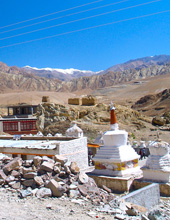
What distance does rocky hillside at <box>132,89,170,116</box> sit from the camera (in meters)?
60.6

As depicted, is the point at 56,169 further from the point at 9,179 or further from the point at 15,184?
the point at 9,179

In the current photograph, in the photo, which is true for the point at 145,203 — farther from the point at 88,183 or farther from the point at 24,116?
the point at 24,116

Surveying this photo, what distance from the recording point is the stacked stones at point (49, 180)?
28.4 feet

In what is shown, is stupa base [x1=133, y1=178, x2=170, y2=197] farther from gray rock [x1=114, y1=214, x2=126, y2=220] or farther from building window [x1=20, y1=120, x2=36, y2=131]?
building window [x1=20, y1=120, x2=36, y2=131]

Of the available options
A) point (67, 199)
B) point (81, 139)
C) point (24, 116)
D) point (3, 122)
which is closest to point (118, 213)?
point (67, 199)

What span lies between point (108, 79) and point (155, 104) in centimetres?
10877

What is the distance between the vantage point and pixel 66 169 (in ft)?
32.0

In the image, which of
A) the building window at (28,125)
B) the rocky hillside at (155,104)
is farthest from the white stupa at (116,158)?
the rocky hillside at (155,104)

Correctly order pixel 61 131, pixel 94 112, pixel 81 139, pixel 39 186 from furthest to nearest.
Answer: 1. pixel 94 112
2. pixel 61 131
3. pixel 81 139
4. pixel 39 186

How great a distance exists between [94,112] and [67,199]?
92.5 ft

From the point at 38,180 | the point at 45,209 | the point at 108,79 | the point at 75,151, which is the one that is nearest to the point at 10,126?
the point at 75,151

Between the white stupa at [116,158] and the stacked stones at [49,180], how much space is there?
1124 millimetres

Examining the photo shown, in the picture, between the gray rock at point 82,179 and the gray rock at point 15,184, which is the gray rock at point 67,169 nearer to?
the gray rock at point 82,179

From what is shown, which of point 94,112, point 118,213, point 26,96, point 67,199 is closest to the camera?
point 118,213
